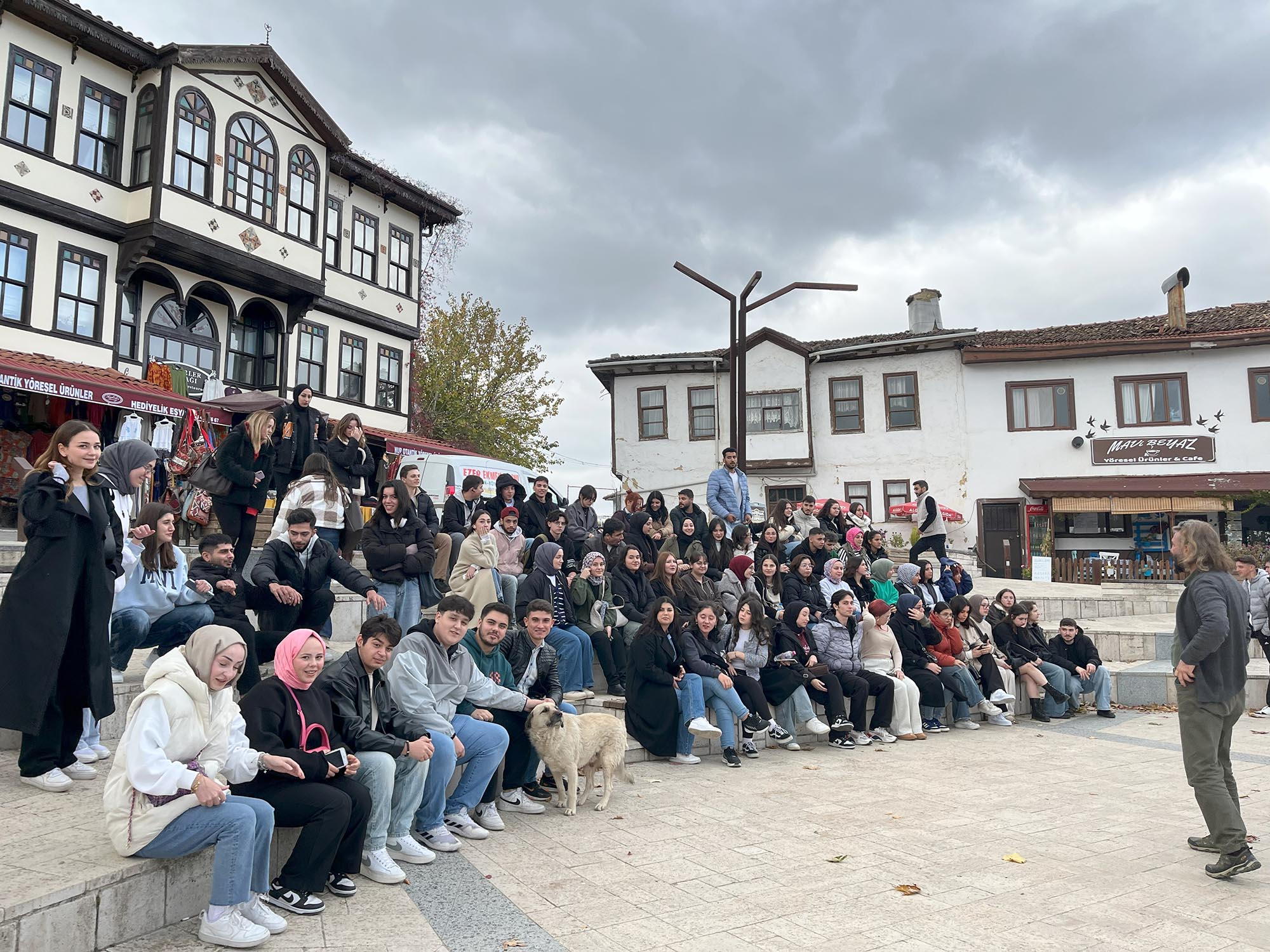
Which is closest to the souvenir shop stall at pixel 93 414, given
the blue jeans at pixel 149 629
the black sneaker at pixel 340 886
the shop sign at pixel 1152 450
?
the blue jeans at pixel 149 629

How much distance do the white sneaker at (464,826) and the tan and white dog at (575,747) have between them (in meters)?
0.75

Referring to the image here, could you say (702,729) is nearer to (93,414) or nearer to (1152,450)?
(93,414)

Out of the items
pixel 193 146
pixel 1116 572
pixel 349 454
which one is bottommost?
pixel 1116 572

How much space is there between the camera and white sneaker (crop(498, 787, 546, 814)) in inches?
251

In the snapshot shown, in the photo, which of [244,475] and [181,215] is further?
[181,215]

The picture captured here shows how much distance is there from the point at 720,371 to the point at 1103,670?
19914 millimetres

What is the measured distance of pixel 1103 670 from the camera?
11711 mm

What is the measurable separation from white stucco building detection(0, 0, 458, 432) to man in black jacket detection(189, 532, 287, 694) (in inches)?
437

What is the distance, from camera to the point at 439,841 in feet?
17.7

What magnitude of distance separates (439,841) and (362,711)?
1.03 meters

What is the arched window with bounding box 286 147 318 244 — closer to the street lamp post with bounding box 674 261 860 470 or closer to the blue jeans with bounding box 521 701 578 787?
the street lamp post with bounding box 674 261 860 470

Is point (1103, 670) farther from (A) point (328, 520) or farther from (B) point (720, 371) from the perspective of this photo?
(B) point (720, 371)

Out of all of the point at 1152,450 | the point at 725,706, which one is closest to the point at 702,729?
the point at 725,706

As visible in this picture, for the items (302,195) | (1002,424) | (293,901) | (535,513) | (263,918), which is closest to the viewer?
(263,918)
